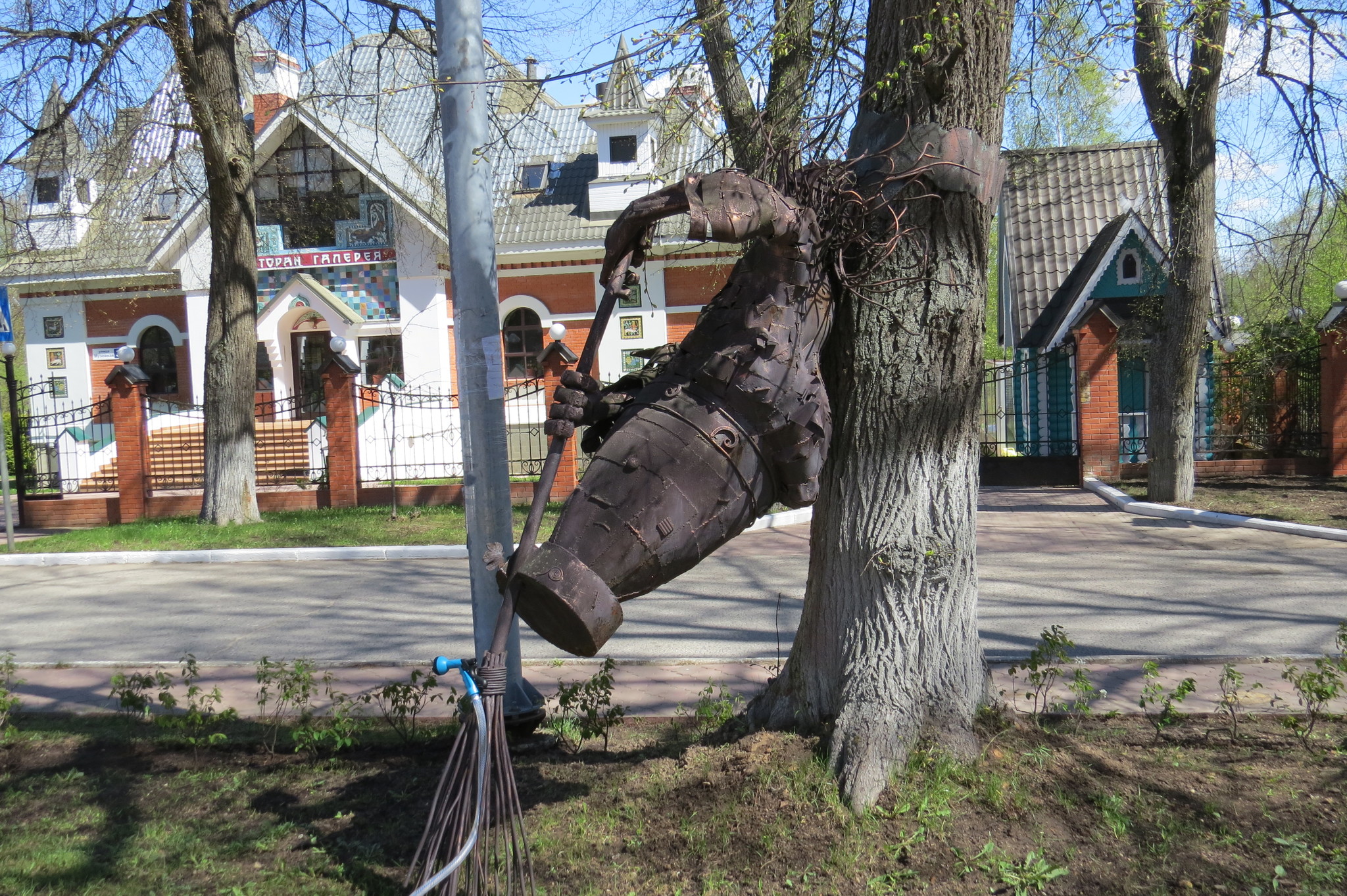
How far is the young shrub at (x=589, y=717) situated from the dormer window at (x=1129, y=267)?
16125 mm

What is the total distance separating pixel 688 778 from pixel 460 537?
869cm

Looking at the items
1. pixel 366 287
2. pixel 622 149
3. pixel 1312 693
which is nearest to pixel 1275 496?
pixel 1312 693

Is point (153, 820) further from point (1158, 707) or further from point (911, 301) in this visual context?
point (1158, 707)

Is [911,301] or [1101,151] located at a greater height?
[1101,151]

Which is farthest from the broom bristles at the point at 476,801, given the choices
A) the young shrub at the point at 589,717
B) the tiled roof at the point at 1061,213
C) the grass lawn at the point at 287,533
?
the tiled roof at the point at 1061,213

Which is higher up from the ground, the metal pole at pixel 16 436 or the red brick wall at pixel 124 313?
the red brick wall at pixel 124 313

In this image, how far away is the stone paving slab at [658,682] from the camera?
4.95 metres

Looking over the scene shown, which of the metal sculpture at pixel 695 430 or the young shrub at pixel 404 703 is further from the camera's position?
the young shrub at pixel 404 703

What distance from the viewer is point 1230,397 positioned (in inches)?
615

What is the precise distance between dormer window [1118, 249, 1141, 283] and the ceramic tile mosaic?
598 inches

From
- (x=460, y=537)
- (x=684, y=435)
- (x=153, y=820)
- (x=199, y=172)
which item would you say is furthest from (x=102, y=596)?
(x=199, y=172)

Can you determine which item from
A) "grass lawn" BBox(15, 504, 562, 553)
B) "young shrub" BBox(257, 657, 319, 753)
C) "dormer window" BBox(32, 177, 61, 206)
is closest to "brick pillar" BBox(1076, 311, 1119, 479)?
"grass lawn" BBox(15, 504, 562, 553)

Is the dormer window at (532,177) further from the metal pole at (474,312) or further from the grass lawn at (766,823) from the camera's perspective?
the grass lawn at (766,823)

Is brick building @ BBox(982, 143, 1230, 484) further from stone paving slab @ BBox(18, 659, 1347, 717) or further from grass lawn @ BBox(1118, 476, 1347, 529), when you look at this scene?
stone paving slab @ BBox(18, 659, 1347, 717)
